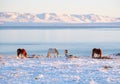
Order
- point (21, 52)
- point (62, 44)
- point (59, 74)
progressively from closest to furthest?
point (59, 74) < point (21, 52) < point (62, 44)

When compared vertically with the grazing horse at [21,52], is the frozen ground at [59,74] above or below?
below

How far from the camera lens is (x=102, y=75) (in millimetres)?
19047

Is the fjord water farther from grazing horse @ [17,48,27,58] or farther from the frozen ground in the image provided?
the frozen ground

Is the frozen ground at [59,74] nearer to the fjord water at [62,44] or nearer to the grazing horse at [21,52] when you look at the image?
the grazing horse at [21,52]

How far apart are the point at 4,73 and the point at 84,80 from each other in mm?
4445

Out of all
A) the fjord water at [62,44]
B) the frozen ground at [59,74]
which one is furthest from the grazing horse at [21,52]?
the fjord water at [62,44]

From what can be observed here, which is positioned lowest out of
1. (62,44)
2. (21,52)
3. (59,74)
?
(62,44)

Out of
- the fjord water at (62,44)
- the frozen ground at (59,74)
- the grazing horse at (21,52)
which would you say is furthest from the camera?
the fjord water at (62,44)

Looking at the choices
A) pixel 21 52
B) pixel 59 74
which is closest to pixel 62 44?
pixel 21 52

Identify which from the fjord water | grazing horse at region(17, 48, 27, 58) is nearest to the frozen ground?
grazing horse at region(17, 48, 27, 58)

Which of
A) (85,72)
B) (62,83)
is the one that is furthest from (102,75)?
(62,83)

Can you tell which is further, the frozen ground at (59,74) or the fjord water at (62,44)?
the fjord water at (62,44)

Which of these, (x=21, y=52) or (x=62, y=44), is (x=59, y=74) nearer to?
(x=21, y=52)

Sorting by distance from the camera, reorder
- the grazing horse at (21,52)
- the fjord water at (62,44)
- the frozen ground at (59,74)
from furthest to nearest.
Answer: the fjord water at (62,44), the grazing horse at (21,52), the frozen ground at (59,74)
